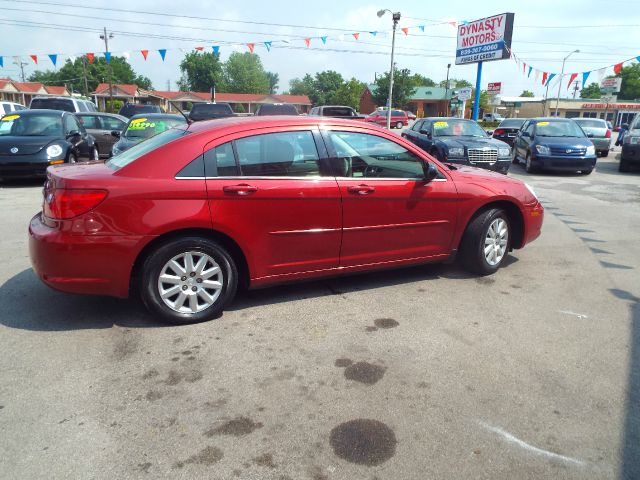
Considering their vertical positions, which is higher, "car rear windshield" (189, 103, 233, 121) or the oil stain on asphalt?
"car rear windshield" (189, 103, 233, 121)

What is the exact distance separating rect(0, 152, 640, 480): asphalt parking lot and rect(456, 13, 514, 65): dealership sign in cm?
2211

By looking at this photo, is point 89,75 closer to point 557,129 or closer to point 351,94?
point 351,94

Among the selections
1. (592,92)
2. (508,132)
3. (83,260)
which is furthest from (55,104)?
(592,92)

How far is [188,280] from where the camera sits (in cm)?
375

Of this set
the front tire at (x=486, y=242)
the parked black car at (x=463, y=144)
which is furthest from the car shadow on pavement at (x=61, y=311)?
the parked black car at (x=463, y=144)

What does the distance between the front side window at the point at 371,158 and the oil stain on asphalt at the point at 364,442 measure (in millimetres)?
2207

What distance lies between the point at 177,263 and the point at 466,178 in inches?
116

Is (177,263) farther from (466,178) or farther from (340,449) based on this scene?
(466,178)

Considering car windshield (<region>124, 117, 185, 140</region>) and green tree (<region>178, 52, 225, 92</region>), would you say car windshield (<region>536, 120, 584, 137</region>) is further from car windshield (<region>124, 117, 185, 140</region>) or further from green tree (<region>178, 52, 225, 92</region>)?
green tree (<region>178, 52, 225, 92</region>)

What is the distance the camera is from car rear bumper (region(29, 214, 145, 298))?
3459mm

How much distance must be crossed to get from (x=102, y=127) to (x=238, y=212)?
1257cm

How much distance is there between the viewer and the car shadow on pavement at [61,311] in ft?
12.5

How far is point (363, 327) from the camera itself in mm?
3846

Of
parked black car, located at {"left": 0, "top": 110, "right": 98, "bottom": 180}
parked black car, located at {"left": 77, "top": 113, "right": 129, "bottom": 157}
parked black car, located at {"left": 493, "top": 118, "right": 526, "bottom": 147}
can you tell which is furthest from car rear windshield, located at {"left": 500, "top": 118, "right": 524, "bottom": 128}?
parked black car, located at {"left": 0, "top": 110, "right": 98, "bottom": 180}
